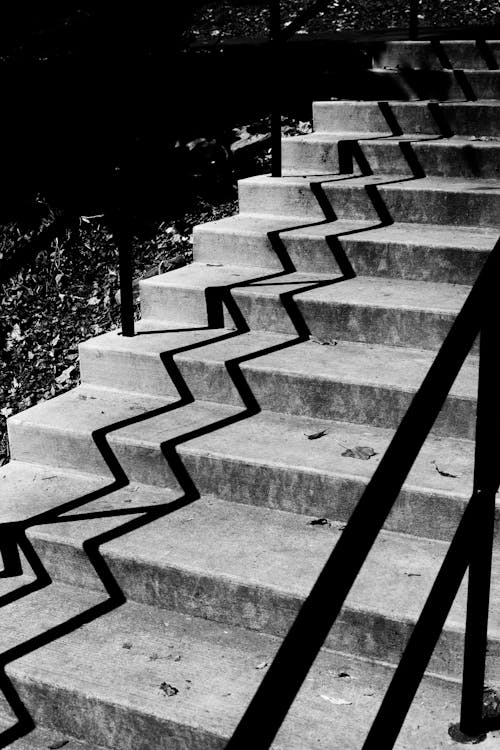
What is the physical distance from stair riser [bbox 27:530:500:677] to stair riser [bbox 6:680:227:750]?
41cm

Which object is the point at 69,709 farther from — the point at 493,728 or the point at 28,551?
the point at 493,728

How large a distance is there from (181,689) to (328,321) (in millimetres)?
1917

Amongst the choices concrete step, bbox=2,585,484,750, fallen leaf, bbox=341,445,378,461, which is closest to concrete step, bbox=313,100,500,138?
fallen leaf, bbox=341,445,378,461

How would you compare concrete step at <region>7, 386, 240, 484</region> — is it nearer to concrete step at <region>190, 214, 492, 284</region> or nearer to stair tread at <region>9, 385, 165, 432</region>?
stair tread at <region>9, 385, 165, 432</region>

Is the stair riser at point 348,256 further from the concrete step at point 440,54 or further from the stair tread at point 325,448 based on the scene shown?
the concrete step at point 440,54

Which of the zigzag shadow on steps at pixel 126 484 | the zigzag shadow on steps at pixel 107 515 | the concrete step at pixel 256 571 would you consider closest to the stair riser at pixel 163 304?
the zigzag shadow on steps at pixel 126 484

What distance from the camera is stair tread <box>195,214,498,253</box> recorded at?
4.31 m

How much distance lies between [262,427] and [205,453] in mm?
328

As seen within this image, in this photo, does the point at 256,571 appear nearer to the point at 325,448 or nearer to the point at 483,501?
the point at 325,448

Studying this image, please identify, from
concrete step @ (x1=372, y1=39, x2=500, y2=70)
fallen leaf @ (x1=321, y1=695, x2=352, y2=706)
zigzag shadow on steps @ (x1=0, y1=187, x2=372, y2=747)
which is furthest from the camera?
concrete step @ (x1=372, y1=39, x2=500, y2=70)

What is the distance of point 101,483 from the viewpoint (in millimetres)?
3775

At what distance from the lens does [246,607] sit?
3.05 meters

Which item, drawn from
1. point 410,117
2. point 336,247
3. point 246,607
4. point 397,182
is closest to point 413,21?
point 410,117

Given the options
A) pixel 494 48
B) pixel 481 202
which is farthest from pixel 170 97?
pixel 481 202
